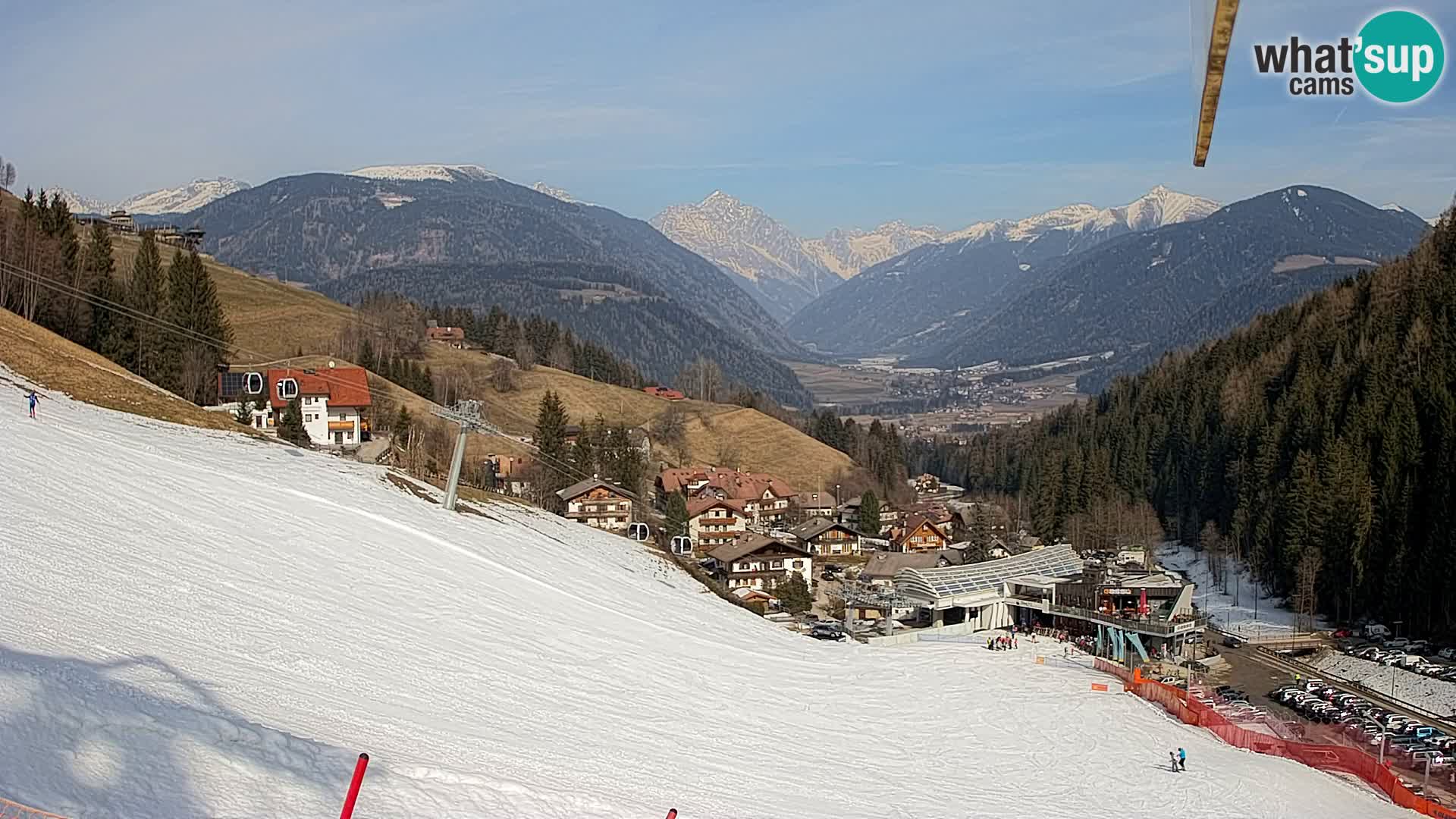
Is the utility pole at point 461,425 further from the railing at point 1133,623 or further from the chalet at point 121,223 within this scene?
the chalet at point 121,223

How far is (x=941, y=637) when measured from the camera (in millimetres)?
44812

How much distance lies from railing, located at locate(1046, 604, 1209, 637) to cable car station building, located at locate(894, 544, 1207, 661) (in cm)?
5

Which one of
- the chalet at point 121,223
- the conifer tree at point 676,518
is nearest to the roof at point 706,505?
the conifer tree at point 676,518

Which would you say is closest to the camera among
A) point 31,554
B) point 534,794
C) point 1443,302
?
point 534,794

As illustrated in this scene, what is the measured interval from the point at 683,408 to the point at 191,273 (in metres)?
70.0

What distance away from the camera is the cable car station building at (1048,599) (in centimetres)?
5088

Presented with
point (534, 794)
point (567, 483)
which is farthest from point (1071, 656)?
point (567, 483)

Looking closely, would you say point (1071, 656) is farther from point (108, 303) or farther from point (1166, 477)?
point (1166, 477)

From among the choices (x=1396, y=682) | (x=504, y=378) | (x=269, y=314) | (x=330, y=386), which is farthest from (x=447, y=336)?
(x=1396, y=682)

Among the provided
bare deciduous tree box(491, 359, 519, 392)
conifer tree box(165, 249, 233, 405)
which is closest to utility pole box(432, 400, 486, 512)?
conifer tree box(165, 249, 233, 405)

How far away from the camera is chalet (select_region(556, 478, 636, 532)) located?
6962cm

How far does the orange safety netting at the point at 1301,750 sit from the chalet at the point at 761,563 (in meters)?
36.3

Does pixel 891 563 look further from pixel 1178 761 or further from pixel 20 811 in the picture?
pixel 20 811

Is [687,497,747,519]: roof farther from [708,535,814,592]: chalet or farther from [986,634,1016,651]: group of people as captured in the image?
[986,634,1016,651]: group of people
